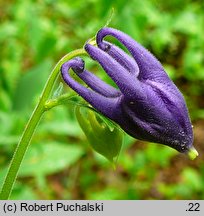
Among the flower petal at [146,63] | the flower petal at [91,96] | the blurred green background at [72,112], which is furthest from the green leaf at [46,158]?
the flower petal at [146,63]

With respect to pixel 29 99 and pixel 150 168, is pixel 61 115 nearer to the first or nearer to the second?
pixel 29 99

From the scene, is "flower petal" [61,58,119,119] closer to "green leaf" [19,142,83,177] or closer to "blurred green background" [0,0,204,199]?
"blurred green background" [0,0,204,199]

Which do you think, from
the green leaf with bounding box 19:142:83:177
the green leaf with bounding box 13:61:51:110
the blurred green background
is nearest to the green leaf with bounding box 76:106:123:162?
the blurred green background

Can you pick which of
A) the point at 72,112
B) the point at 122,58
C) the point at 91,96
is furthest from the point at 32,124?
the point at 72,112

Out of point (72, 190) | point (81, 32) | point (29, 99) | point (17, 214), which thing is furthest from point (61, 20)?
point (17, 214)

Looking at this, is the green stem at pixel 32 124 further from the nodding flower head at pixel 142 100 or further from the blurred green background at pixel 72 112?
the blurred green background at pixel 72 112

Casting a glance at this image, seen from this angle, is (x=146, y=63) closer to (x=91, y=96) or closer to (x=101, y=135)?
(x=91, y=96)
